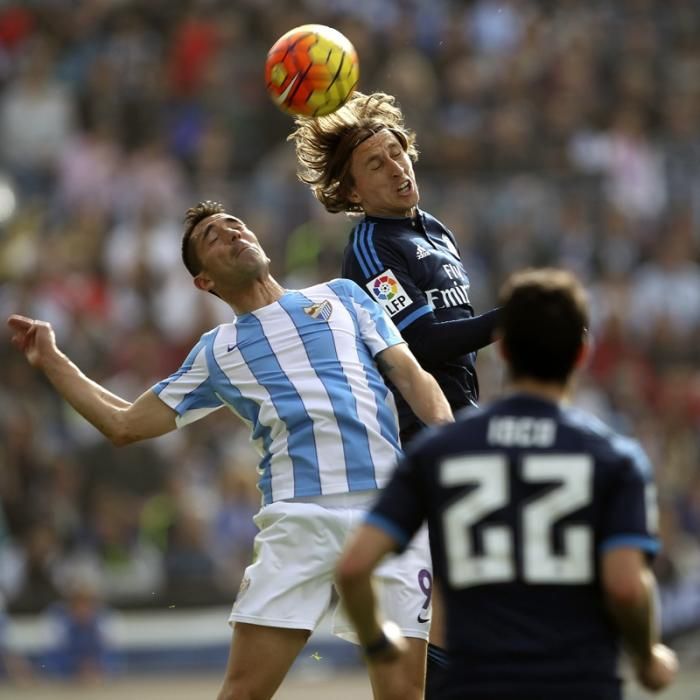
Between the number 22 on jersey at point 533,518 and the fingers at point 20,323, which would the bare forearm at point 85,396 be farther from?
the number 22 on jersey at point 533,518

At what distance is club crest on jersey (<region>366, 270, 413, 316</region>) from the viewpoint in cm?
625

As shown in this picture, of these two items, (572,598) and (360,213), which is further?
(360,213)

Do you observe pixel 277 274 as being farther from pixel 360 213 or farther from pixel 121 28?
pixel 360 213

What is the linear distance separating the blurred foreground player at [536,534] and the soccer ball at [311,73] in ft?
9.77

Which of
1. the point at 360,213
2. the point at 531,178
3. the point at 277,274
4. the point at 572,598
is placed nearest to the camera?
the point at 572,598

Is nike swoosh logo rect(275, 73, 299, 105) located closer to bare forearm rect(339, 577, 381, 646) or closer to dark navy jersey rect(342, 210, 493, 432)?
dark navy jersey rect(342, 210, 493, 432)

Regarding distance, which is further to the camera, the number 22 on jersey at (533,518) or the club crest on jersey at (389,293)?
the club crest on jersey at (389,293)

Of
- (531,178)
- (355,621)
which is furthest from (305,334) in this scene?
(531,178)

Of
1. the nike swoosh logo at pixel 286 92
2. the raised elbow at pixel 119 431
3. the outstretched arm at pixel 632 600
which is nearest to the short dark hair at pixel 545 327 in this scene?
the outstretched arm at pixel 632 600

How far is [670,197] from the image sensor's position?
15.7 m

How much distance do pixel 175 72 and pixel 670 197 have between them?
16.9 feet

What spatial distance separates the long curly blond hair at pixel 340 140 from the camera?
263 inches

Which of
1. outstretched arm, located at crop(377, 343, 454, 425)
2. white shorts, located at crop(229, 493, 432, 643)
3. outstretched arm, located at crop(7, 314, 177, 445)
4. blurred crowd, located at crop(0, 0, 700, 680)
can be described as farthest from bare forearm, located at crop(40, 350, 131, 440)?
blurred crowd, located at crop(0, 0, 700, 680)

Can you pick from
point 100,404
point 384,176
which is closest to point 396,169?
point 384,176
